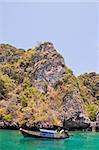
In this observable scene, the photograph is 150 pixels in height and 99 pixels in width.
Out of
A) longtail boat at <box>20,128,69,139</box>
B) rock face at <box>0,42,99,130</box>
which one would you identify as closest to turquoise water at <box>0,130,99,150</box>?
longtail boat at <box>20,128,69,139</box>

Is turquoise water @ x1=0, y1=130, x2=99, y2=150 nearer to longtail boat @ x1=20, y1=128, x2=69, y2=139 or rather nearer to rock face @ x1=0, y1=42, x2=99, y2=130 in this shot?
longtail boat @ x1=20, y1=128, x2=69, y2=139

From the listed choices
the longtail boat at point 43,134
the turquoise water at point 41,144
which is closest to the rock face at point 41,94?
the longtail boat at point 43,134

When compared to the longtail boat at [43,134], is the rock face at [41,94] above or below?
above

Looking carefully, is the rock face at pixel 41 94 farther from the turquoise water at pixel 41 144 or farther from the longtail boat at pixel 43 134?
the turquoise water at pixel 41 144

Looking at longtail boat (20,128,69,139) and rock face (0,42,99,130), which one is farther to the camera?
rock face (0,42,99,130)

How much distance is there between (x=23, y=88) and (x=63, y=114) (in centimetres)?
498

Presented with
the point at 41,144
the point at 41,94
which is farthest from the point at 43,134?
the point at 41,94

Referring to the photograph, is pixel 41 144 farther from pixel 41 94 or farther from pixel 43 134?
pixel 41 94

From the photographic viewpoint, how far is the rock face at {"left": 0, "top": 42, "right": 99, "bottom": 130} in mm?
30719

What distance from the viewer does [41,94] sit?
3453 centimetres

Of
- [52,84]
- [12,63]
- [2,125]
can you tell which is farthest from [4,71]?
[2,125]

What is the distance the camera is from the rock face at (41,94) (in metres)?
30.7

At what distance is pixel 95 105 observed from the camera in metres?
39.1

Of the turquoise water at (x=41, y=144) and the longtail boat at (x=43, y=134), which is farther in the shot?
the longtail boat at (x=43, y=134)
